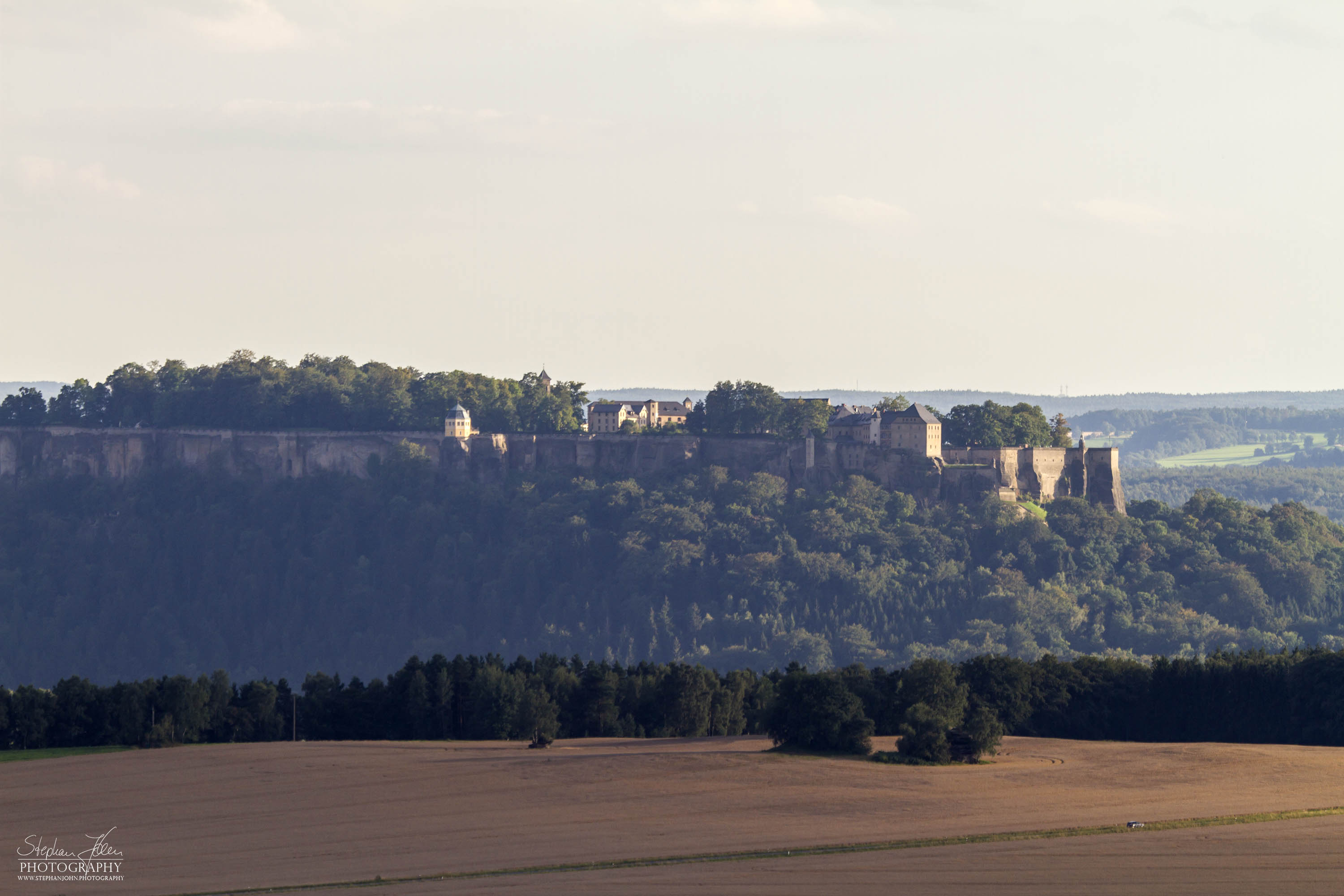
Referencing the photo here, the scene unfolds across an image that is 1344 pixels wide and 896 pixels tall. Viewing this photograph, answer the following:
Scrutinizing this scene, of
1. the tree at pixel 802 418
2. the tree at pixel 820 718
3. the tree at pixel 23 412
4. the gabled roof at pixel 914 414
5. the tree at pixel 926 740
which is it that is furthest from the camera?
the tree at pixel 23 412

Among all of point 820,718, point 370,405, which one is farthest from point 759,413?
point 820,718

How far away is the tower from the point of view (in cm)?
13150

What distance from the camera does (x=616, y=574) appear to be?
124312mm

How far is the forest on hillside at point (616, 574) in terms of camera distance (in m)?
115

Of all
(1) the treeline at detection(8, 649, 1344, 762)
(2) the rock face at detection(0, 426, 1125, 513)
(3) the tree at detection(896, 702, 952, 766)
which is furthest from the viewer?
(2) the rock face at detection(0, 426, 1125, 513)

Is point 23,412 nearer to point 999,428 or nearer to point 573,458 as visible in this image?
point 573,458

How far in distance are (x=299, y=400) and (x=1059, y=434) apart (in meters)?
55.9

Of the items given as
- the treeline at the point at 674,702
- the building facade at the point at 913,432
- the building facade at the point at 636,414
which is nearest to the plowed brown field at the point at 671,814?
the treeline at the point at 674,702

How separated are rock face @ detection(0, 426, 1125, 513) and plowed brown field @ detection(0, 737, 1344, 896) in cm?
6394

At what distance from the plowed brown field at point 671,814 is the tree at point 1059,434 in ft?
227

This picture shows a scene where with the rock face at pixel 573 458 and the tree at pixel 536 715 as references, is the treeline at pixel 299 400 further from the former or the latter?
the tree at pixel 536 715

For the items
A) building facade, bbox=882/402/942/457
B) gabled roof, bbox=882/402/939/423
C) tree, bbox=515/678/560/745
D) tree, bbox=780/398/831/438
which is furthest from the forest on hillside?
tree, bbox=515/678/560/745

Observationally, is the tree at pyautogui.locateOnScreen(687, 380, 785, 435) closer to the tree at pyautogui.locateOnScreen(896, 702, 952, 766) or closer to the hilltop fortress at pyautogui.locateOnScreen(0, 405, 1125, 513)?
the hilltop fortress at pyautogui.locateOnScreen(0, 405, 1125, 513)

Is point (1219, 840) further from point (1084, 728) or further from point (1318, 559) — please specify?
point (1318, 559)
